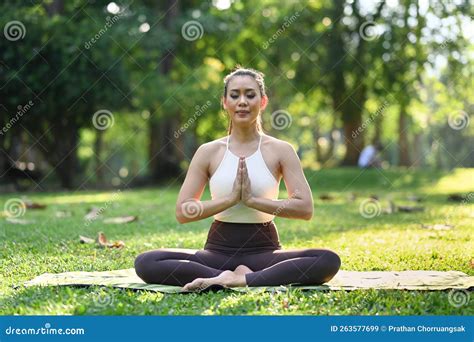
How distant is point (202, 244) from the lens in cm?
662

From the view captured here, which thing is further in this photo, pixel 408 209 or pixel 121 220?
pixel 408 209

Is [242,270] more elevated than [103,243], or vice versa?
[242,270]

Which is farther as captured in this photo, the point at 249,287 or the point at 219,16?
the point at 219,16

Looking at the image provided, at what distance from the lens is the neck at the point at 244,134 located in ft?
15.5

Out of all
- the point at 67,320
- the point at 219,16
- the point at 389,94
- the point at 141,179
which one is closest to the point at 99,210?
the point at 67,320

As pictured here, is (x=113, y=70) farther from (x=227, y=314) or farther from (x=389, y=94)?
(x=227, y=314)

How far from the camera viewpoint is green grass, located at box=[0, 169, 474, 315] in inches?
154

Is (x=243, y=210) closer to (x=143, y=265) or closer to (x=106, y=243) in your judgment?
(x=143, y=265)

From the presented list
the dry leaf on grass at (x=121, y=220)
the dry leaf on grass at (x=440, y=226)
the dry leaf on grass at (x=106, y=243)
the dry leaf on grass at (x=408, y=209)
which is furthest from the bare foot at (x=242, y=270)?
the dry leaf on grass at (x=408, y=209)

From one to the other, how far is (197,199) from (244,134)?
0.57m

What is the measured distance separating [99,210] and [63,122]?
278 inches

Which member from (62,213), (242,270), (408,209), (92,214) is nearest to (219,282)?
(242,270)

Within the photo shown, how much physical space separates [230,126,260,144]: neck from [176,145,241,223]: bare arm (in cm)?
21

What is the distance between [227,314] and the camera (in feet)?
12.2
